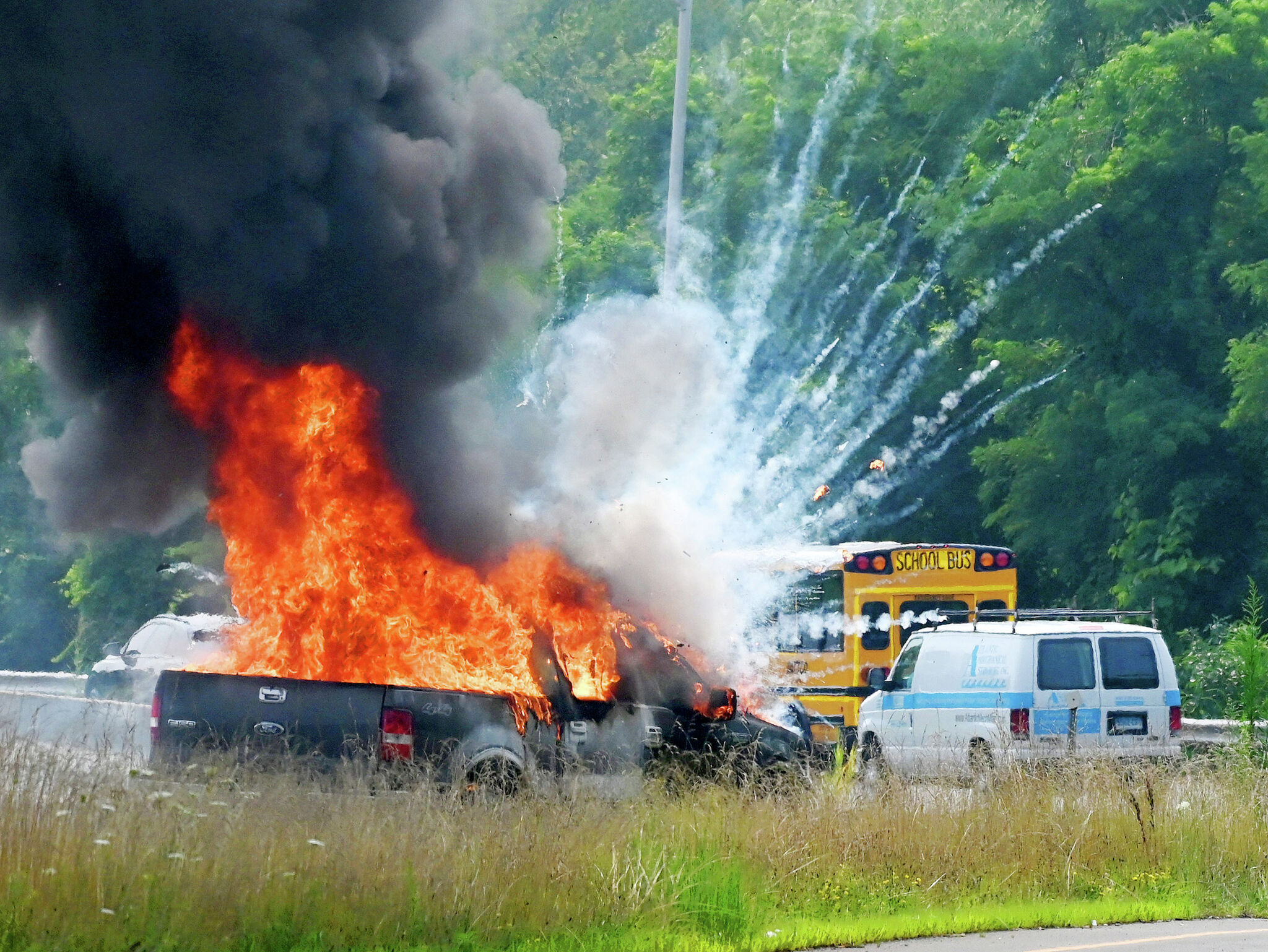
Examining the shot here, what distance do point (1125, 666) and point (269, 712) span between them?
31.1ft

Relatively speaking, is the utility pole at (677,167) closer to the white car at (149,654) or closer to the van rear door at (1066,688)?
the van rear door at (1066,688)

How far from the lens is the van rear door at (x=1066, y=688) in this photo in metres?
17.2

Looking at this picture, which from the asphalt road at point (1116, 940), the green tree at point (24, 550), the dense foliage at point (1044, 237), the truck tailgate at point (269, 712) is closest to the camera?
the asphalt road at point (1116, 940)

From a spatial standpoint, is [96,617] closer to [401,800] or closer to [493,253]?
[493,253]

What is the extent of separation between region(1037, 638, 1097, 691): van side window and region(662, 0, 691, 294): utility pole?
244 inches

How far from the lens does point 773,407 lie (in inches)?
1086

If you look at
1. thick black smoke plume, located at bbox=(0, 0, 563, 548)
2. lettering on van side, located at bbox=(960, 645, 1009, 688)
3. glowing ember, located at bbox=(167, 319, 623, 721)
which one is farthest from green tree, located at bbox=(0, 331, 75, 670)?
lettering on van side, located at bbox=(960, 645, 1009, 688)

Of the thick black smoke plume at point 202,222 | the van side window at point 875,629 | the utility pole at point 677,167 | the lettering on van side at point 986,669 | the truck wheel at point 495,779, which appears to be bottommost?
the truck wheel at point 495,779

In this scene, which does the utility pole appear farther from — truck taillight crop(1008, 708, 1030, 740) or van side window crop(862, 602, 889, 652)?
truck taillight crop(1008, 708, 1030, 740)

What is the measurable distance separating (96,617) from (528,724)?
26492 millimetres

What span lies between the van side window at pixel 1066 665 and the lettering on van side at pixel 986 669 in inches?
14.5

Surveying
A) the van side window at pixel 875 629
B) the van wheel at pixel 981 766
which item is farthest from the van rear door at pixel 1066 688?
the van side window at pixel 875 629

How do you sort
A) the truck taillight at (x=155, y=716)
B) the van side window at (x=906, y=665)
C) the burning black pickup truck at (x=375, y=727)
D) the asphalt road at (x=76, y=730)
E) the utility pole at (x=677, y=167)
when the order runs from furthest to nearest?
the utility pole at (x=677, y=167) < the van side window at (x=906, y=665) < the truck taillight at (x=155, y=716) < the burning black pickup truck at (x=375, y=727) < the asphalt road at (x=76, y=730)

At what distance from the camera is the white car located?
71.6ft
